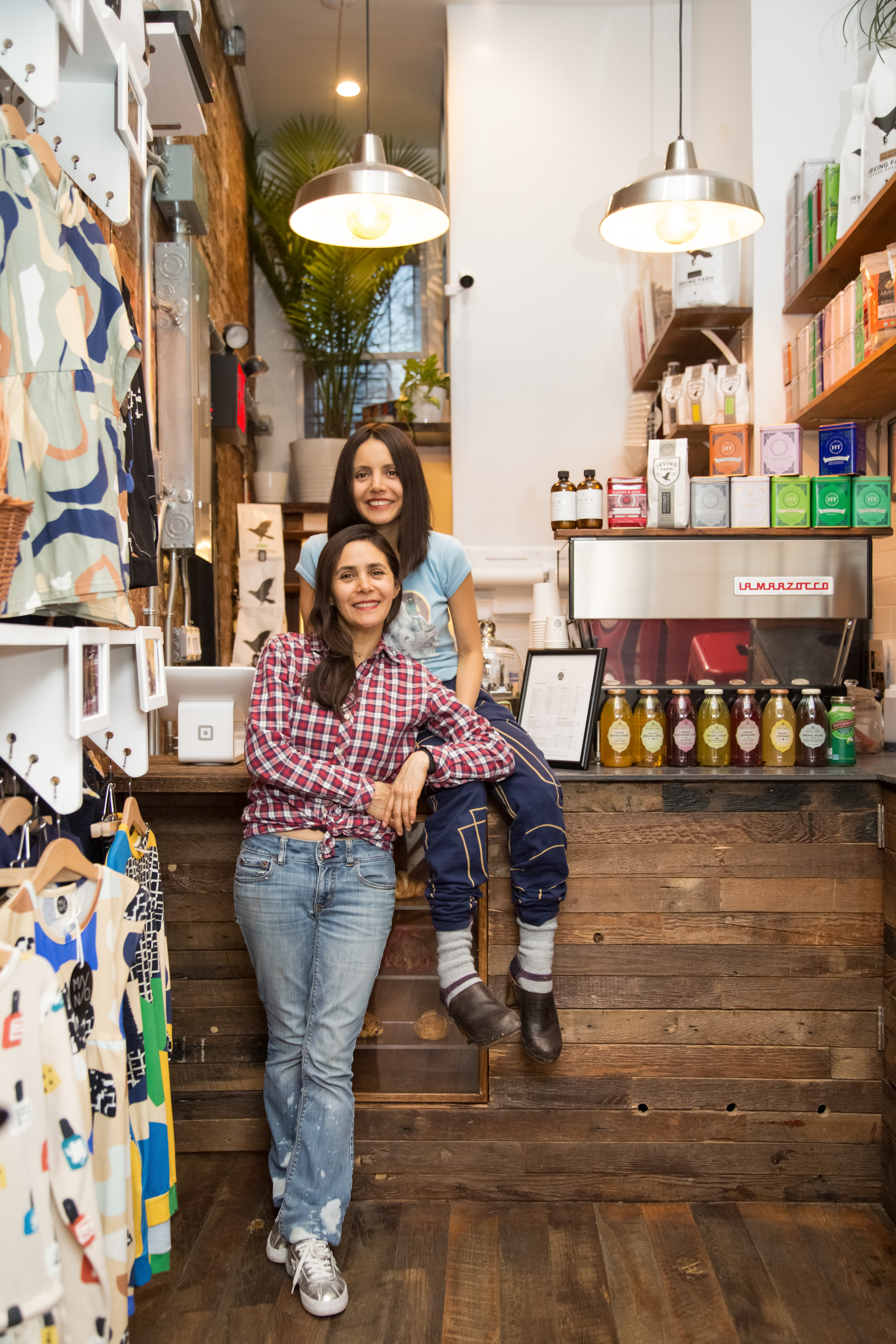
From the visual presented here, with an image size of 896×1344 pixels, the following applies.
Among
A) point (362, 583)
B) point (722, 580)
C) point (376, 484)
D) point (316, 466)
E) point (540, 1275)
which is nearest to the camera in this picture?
point (540, 1275)

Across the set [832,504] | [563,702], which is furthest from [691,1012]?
[832,504]

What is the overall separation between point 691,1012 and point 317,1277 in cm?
96

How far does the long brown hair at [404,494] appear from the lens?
2.33 metres

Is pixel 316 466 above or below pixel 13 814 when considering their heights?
above

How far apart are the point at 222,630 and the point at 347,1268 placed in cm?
284

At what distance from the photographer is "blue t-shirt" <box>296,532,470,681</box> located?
2.33 meters

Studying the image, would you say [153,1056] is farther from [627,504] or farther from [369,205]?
[369,205]

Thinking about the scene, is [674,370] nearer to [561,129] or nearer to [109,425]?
[561,129]

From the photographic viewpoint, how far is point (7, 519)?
1.05m

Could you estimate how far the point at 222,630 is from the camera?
14.2ft

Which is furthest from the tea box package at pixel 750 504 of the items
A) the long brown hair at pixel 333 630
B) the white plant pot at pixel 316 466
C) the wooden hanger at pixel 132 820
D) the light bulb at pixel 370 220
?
the white plant pot at pixel 316 466

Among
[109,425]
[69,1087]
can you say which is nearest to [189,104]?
[109,425]

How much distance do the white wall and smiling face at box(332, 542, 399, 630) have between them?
2.26 meters

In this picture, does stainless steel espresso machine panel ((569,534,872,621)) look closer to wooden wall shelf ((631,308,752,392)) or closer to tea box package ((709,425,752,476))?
tea box package ((709,425,752,476))
